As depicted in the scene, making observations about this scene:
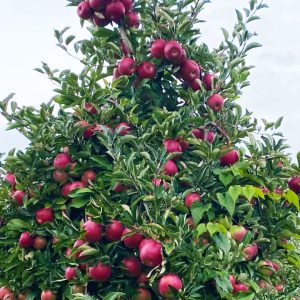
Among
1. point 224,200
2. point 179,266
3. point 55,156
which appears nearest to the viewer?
point 179,266

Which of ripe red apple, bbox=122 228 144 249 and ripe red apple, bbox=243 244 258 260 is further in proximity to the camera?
ripe red apple, bbox=243 244 258 260

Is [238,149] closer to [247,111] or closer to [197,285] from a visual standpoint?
[247,111]

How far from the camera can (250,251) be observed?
150 inches

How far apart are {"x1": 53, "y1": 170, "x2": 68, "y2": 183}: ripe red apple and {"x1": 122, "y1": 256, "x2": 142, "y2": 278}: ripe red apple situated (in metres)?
0.80

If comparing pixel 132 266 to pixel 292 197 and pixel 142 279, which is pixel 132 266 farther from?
pixel 292 197

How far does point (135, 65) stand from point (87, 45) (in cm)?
79

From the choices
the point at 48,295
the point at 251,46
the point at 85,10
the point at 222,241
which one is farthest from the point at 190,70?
the point at 48,295

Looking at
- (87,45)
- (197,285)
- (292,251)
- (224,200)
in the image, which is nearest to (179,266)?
(197,285)

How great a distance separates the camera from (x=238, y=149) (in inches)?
163

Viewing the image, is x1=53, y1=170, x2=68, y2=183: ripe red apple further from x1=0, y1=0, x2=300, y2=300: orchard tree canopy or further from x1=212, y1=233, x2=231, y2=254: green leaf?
x1=212, y1=233, x2=231, y2=254: green leaf

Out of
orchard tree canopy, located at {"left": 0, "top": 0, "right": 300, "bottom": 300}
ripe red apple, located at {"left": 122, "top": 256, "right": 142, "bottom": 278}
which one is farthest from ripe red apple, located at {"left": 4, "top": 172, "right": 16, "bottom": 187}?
ripe red apple, located at {"left": 122, "top": 256, "right": 142, "bottom": 278}

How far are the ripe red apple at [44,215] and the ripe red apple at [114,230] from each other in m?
0.65

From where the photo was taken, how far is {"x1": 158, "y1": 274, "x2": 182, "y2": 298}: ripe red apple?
129 inches

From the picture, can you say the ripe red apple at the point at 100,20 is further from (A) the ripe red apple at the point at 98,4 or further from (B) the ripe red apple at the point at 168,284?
(B) the ripe red apple at the point at 168,284
